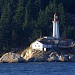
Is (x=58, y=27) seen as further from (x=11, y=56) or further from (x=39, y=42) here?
(x=11, y=56)

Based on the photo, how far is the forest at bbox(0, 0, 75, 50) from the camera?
385ft

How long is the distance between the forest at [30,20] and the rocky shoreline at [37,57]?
8977 mm

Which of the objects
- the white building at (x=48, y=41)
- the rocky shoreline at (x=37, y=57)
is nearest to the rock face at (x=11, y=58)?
the rocky shoreline at (x=37, y=57)

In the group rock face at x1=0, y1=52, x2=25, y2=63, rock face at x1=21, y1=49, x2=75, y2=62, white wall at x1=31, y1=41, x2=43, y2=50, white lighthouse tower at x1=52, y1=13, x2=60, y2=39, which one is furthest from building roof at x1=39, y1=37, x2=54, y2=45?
rock face at x1=0, y1=52, x2=25, y2=63

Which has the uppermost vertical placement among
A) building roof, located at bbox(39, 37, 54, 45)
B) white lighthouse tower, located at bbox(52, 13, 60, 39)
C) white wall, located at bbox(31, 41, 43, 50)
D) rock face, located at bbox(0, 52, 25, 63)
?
white lighthouse tower, located at bbox(52, 13, 60, 39)

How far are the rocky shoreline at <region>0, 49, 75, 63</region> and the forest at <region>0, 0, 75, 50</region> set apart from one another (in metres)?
8.98

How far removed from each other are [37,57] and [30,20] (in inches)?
831

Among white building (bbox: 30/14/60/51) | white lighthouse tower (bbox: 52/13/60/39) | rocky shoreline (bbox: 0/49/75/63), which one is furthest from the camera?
white lighthouse tower (bbox: 52/13/60/39)

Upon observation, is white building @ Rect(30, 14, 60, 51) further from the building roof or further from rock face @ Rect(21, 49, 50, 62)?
rock face @ Rect(21, 49, 50, 62)

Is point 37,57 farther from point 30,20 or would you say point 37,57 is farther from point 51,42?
point 30,20

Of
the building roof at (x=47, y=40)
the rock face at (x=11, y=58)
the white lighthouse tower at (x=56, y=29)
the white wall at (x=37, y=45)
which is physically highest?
the white lighthouse tower at (x=56, y=29)

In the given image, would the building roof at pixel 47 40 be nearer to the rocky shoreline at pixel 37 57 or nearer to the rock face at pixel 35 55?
the rock face at pixel 35 55

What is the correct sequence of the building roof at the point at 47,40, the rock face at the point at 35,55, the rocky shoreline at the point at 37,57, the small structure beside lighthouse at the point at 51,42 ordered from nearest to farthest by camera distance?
the rocky shoreline at the point at 37,57 → the rock face at the point at 35,55 → the small structure beside lighthouse at the point at 51,42 → the building roof at the point at 47,40

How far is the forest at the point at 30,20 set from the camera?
118m
